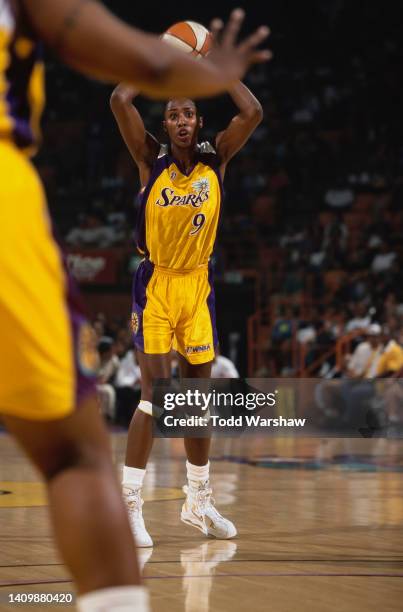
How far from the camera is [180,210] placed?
5.65m

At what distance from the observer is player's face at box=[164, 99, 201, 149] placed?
5.61 m

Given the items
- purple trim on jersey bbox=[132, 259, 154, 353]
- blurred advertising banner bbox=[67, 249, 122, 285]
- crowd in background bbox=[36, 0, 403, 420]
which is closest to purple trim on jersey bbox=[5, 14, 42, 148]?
purple trim on jersey bbox=[132, 259, 154, 353]

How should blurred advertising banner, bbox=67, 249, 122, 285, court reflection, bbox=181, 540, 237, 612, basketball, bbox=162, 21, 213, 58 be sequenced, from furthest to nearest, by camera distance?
blurred advertising banner, bbox=67, 249, 122, 285, basketball, bbox=162, 21, 213, 58, court reflection, bbox=181, 540, 237, 612

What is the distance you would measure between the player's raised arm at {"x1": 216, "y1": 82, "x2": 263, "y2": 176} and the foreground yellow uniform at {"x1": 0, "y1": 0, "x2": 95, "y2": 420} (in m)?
3.25

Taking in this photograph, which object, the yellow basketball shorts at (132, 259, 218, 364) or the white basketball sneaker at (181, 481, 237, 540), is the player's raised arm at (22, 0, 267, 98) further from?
the white basketball sneaker at (181, 481, 237, 540)

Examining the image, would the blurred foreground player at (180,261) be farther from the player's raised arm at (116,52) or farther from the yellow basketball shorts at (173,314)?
the player's raised arm at (116,52)

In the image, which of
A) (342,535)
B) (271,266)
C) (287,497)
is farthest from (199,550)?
(271,266)

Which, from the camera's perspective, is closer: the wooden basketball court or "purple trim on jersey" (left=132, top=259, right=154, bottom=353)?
the wooden basketball court

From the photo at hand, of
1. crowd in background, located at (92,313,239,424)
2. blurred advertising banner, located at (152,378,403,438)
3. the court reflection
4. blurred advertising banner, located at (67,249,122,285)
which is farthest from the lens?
blurred advertising banner, located at (67,249,122,285)

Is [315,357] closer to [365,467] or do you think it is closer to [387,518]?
[365,467]

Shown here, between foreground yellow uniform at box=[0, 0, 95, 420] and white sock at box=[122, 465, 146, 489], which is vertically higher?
foreground yellow uniform at box=[0, 0, 95, 420]

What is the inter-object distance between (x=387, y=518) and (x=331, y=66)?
54.0 ft

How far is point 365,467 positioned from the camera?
9.23m

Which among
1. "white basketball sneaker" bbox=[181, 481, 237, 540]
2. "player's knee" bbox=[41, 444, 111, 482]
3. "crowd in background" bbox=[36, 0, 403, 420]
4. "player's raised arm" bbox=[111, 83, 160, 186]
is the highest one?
"crowd in background" bbox=[36, 0, 403, 420]
